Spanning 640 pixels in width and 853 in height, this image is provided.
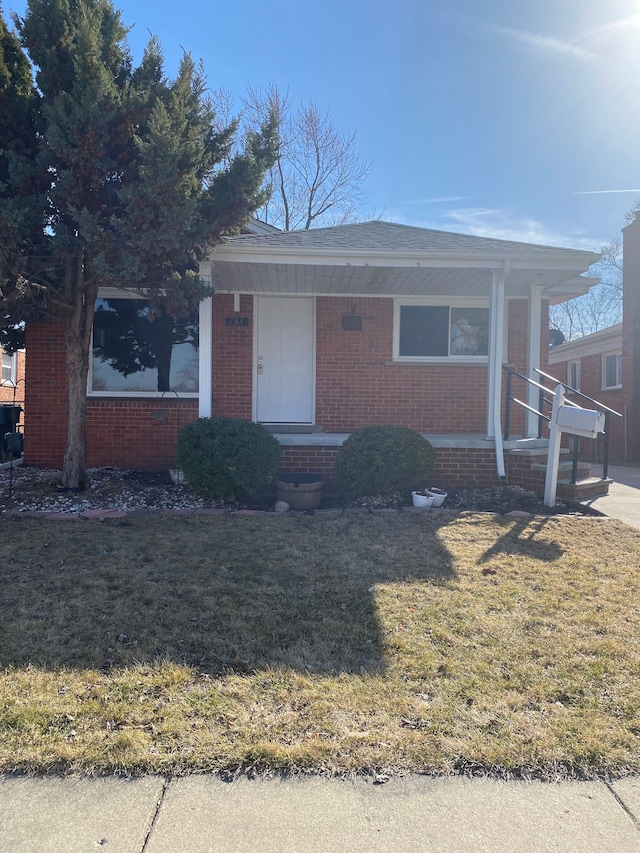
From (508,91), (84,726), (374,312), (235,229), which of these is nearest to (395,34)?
(508,91)

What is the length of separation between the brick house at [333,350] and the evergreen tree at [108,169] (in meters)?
1.08

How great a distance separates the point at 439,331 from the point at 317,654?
22.7ft

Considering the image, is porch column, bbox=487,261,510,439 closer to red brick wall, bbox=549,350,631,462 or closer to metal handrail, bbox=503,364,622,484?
metal handrail, bbox=503,364,622,484

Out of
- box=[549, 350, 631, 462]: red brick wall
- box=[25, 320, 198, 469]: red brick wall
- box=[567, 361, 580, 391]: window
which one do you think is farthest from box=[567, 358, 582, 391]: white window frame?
box=[25, 320, 198, 469]: red brick wall

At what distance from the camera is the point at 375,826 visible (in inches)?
70.9

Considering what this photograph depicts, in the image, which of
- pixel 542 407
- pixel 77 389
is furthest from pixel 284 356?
pixel 542 407

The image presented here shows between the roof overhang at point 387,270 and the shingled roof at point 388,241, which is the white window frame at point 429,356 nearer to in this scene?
the roof overhang at point 387,270

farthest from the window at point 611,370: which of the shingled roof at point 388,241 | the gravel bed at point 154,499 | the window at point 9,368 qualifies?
the window at point 9,368

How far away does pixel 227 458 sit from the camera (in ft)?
19.7

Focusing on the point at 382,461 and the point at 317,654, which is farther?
the point at 382,461

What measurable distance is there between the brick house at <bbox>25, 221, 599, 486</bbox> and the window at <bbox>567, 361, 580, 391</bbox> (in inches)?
400

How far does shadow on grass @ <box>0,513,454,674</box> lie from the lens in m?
2.91

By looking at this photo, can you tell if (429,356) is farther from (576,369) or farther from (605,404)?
(576,369)

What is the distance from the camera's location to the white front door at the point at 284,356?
886 cm
